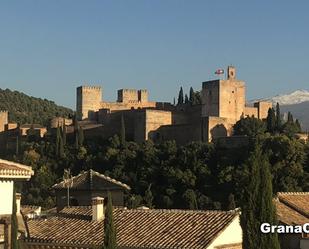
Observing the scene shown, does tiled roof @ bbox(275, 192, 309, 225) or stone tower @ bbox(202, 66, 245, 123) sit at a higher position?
stone tower @ bbox(202, 66, 245, 123)

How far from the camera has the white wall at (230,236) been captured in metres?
14.9

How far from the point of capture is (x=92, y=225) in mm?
16578

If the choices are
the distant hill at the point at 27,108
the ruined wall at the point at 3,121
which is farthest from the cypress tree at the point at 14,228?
the distant hill at the point at 27,108

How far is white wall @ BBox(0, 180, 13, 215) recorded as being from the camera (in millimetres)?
9969

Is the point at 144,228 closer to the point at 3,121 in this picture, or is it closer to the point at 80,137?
the point at 80,137

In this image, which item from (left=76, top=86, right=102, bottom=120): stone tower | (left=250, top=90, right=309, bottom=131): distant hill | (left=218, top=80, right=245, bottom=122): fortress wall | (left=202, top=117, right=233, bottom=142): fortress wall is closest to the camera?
(left=202, top=117, right=233, bottom=142): fortress wall

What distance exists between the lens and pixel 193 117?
220 ft

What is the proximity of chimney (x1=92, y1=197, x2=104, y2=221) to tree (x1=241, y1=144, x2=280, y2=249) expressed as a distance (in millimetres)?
4338

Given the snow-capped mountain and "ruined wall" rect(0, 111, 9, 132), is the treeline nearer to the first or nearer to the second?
"ruined wall" rect(0, 111, 9, 132)

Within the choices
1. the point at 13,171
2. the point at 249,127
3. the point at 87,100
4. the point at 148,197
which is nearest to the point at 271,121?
the point at 249,127

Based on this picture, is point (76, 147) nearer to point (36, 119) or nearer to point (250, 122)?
point (250, 122)

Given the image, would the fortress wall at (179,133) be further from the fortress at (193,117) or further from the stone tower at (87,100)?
the stone tower at (87,100)

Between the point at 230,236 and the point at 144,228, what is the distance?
1.83 meters

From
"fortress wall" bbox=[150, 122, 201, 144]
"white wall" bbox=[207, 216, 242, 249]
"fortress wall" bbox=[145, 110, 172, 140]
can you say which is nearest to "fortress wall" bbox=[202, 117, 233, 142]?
"fortress wall" bbox=[150, 122, 201, 144]
